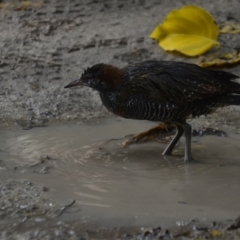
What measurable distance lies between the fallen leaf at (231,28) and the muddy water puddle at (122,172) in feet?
7.66

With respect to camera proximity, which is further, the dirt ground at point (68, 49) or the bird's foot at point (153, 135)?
the dirt ground at point (68, 49)

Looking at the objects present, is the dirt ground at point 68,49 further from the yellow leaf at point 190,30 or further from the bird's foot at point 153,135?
the bird's foot at point 153,135

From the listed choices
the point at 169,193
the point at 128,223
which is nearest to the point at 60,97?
the point at 169,193

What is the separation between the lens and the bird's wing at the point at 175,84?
659cm

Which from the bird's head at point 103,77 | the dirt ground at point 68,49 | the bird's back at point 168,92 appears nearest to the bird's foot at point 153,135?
the dirt ground at point 68,49

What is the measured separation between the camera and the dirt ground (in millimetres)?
7785

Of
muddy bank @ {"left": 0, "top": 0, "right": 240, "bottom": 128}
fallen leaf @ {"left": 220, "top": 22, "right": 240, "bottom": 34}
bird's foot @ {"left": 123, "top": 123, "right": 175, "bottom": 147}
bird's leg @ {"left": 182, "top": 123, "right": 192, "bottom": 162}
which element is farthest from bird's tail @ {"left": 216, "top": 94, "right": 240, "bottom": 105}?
fallen leaf @ {"left": 220, "top": 22, "right": 240, "bottom": 34}

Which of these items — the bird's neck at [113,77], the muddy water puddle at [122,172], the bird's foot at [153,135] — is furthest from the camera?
the bird's foot at [153,135]

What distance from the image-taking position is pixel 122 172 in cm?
630

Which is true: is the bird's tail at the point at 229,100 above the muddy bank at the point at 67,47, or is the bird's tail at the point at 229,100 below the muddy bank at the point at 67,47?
above

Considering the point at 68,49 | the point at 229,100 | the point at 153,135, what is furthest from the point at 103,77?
the point at 68,49

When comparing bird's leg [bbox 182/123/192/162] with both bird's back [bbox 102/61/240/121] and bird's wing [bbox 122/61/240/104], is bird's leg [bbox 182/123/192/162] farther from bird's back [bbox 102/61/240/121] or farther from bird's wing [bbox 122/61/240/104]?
bird's wing [bbox 122/61/240/104]

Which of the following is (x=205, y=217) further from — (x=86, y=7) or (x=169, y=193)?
(x=86, y=7)

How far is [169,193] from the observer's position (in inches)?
227
